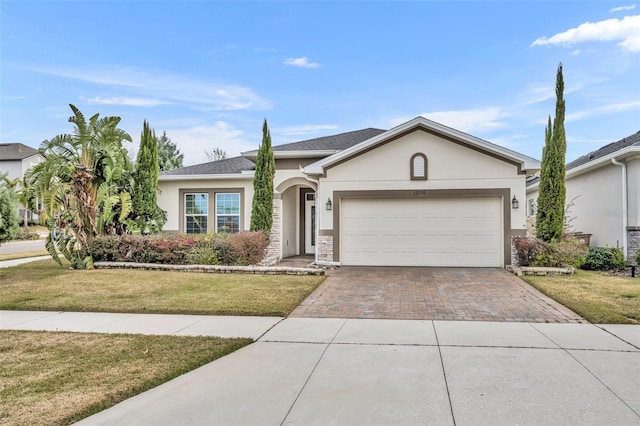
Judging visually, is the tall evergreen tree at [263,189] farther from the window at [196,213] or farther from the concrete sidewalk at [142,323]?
the concrete sidewalk at [142,323]

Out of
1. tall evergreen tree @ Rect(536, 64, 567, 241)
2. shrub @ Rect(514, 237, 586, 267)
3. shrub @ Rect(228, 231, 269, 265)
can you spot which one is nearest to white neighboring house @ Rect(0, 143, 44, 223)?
shrub @ Rect(228, 231, 269, 265)

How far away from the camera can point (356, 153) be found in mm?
12953

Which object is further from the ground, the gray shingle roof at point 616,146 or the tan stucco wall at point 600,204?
the gray shingle roof at point 616,146

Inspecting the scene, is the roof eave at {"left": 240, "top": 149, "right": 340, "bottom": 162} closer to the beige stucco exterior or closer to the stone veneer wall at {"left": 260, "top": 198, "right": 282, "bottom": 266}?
the stone veneer wall at {"left": 260, "top": 198, "right": 282, "bottom": 266}

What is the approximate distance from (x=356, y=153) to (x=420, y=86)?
7.10 metres

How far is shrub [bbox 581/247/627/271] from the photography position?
39.5ft

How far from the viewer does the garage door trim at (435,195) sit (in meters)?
12.1

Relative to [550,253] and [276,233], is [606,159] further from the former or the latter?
[276,233]

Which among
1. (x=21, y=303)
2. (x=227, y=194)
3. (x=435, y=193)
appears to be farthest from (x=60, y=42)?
(x=435, y=193)

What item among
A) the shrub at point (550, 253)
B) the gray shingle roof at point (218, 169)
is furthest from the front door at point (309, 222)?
the shrub at point (550, 253)

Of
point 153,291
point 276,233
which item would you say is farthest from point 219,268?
point 276,233

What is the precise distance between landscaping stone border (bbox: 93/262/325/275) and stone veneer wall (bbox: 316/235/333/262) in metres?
1.84

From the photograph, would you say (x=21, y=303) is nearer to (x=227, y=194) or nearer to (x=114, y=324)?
(x=114, y=324)

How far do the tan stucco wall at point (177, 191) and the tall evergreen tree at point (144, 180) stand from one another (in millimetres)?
2045
